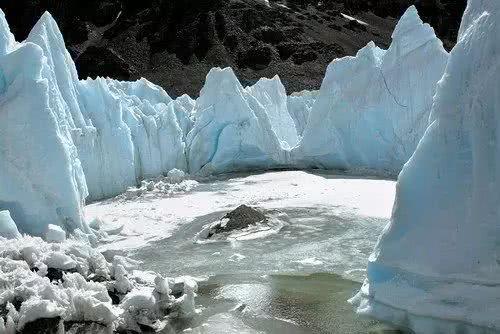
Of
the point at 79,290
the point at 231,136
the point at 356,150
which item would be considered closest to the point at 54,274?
the point at 79,290

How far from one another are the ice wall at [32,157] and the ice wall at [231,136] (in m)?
9.56

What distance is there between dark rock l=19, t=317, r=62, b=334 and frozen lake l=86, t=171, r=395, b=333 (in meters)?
1.43

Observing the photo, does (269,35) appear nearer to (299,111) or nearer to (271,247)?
(299,111)

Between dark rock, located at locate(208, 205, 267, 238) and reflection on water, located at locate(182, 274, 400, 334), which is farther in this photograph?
dark rock, located at locate(208, 205, 267, 238)

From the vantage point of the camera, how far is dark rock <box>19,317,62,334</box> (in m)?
5.46

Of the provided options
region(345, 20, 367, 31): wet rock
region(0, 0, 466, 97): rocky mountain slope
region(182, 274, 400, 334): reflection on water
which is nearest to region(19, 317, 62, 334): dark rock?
region(182, 274, 400, 334): reflection on water

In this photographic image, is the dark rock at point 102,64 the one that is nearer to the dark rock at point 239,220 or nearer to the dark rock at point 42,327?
the dark rock at point 239,220

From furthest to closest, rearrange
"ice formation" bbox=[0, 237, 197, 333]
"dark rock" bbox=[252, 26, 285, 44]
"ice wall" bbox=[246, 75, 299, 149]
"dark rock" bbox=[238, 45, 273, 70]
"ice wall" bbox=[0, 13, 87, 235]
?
"dark rock" bbox=[252, 26, 285, 44] < "dark rock" bbox=[238, 45, 273, 70] < "ice wall" bbox=[246, 75, 299, 149] < "ice wall" bbox=[0, 13, 87, 235] < "ice formation" bbox=[0, 237, 197, 333]

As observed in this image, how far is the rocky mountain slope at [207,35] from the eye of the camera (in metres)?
58.7

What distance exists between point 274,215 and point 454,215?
5.87 meters

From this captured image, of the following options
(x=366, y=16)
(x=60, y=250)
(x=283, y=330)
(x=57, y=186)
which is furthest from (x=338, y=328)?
(x=366, y=16)

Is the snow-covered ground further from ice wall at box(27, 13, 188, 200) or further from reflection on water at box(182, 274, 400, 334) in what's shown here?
ice wall at box(27, 13, 188, 200)

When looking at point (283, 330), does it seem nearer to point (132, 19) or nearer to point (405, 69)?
point (405, 69)

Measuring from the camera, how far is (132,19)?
223 feet
